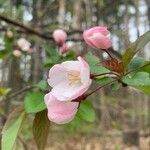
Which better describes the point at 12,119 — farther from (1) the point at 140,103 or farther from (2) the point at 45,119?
(1) the point at 140,103

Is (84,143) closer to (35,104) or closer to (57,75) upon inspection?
(35,104)

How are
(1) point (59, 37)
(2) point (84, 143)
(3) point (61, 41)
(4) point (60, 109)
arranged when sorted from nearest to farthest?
(4) point (60, 109) < (3) point (61, 41) < (1) point (59, 37) < (2) point (84, 143)

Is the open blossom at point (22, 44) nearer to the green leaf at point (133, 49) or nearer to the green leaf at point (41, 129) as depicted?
the green leaf at point (41, 129)

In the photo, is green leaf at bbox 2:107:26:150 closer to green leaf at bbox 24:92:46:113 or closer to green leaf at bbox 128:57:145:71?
green leaf at bbox 24:92:46:113

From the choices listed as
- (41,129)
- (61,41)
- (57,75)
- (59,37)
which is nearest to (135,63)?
(57,75)

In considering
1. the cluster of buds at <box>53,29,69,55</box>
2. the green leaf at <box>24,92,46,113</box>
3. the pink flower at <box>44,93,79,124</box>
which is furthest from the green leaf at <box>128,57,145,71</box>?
the cluster of buds at <box>53,29,69,55</box>

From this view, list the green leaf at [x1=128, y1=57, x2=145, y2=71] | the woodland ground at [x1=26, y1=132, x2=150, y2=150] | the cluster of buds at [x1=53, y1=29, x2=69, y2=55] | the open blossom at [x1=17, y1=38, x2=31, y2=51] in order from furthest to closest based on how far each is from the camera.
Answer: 1. the woodland ground at [x1=26, y1=132, x2=150, y2=150]
2. the open blossom at [x1=17, y1=38, x2=31, y2=51]
3. the cluster of buds at [x1=53, y1=29, x2=69, y2=55]
4. the green leaf at [x1=128, y1=57, x2=145, y2=71]
